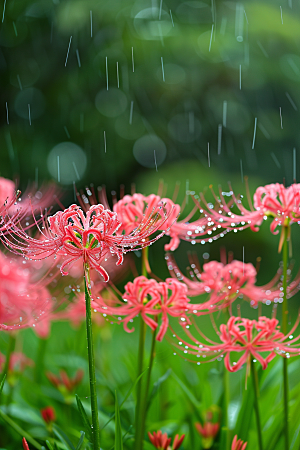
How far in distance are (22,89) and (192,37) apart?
2091mm

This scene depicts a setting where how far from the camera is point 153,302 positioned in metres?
1.00

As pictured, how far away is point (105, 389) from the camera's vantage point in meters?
1.61

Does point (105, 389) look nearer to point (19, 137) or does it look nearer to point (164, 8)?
point (19, 137)

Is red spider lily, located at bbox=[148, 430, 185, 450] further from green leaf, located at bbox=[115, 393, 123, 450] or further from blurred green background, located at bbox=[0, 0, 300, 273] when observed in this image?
blurred green background, located at bbox=[0, 0, 300, 273]

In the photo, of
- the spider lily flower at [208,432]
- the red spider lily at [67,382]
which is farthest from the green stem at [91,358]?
the red spider lily at [67,382]

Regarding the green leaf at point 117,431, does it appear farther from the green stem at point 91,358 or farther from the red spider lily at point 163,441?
the red spider lily at point 163,441

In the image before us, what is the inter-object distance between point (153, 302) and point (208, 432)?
1.77 feet

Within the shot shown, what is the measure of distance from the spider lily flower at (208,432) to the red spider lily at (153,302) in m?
0.47

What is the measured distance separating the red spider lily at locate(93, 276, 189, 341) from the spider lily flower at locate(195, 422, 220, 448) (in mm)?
470

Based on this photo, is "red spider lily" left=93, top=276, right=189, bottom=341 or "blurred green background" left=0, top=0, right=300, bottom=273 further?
"blurred green background" left=0, top=0, right=300, bottom=273

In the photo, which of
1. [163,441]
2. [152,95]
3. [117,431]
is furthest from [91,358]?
[152,95]

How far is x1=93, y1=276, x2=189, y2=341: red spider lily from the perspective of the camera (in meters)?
1.00

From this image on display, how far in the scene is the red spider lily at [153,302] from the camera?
1.00 meters

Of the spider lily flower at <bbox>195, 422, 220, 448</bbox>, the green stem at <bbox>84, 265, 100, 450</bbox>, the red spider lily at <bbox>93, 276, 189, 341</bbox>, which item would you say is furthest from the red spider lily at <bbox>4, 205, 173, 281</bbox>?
the spider lily flower at <bbox>195, 422, 220, 448</bbox>
